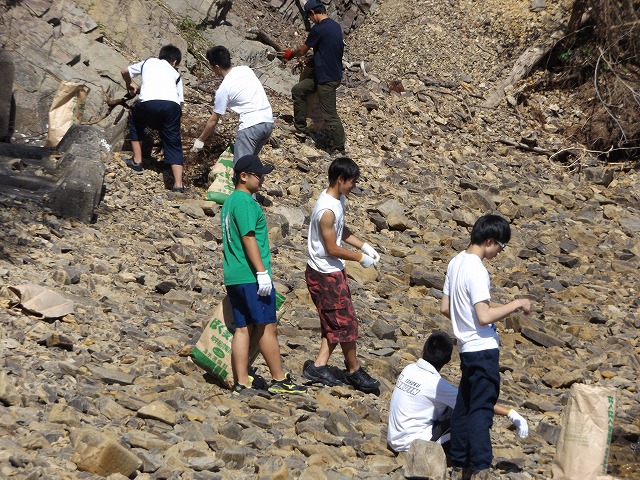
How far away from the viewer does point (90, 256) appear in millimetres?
7355

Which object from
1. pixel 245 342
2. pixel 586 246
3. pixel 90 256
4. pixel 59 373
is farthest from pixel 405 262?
pixel 59 373

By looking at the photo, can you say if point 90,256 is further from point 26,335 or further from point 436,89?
point 436,89

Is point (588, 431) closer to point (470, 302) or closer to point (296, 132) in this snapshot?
point (470, 302)

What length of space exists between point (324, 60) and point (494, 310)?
6517mm

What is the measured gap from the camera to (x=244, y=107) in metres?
8.77

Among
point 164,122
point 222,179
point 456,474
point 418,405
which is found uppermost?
point 164,122

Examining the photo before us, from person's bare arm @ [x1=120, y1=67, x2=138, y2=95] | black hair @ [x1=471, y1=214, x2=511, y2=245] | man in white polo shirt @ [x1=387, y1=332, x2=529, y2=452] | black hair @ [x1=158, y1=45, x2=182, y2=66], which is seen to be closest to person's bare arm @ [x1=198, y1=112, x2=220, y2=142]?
black hair @ [x1=158, y1=45, x2=182, y2=66]

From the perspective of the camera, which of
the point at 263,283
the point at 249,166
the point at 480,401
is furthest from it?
the point at 249,166

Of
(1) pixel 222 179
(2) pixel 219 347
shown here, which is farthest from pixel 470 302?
(1) pixel 222 179

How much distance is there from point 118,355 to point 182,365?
0.41 meters

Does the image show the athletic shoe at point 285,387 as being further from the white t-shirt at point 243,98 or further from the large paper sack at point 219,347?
the white t-shirt at point 243,98

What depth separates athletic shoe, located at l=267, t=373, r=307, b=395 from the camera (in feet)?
18.8

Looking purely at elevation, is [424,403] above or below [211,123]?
below

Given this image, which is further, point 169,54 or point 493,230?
point 169,54
